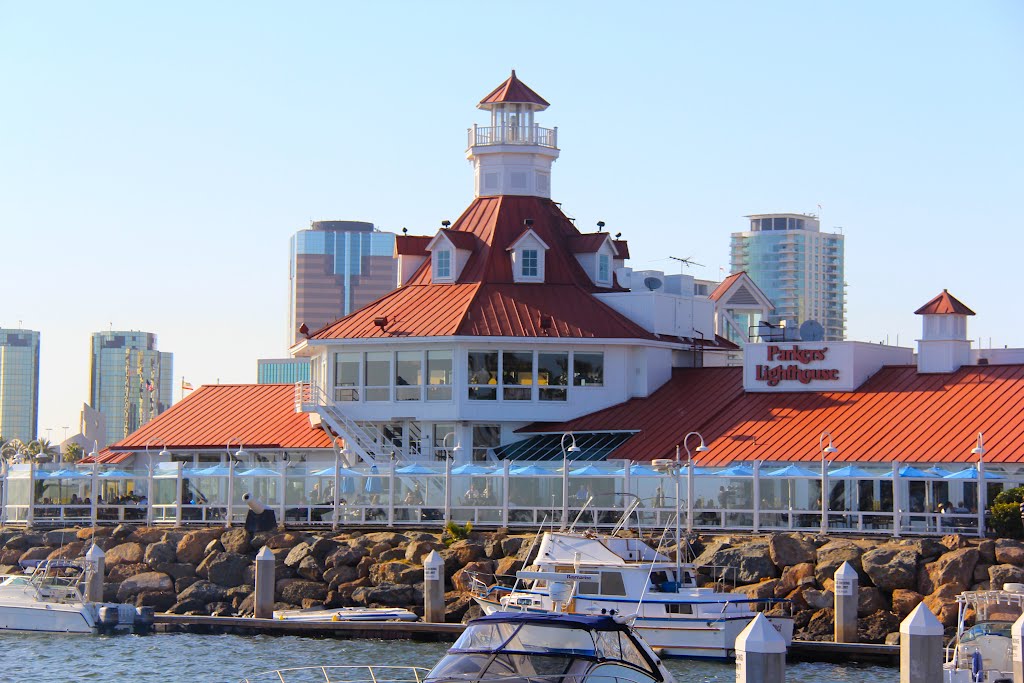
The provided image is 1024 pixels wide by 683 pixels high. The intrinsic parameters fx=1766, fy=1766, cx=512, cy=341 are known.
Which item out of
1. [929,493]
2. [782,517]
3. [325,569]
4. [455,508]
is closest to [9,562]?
[325,569]

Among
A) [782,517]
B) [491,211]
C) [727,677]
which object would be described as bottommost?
[727,677]

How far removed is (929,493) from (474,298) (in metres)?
18.8

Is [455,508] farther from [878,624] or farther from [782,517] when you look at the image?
[878,624]

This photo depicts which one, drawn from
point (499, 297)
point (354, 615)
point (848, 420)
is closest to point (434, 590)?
point (354, 615)

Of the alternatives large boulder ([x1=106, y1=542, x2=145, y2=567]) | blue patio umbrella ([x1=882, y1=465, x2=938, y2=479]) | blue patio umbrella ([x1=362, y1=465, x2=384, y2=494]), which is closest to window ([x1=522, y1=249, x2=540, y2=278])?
blue patio umbrella ([x1=362, y1=465, x2=384, y2=494])

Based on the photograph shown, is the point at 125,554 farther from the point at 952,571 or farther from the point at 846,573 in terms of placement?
the point at 952,571

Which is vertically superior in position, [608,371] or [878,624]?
[608,371]

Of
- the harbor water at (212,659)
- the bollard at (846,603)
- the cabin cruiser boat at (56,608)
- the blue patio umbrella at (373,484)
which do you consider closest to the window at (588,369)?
the blue patio umbrella at (373,484)

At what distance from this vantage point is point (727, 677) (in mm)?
38812

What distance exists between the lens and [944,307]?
5447 cm

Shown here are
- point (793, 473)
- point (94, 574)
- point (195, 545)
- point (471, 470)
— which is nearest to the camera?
point (793, 473)

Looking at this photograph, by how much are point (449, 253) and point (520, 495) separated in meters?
14.1

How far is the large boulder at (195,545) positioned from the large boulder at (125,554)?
1386mm

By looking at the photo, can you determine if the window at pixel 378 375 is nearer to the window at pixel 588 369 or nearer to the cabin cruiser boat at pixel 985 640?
the window at pixel 588 369
